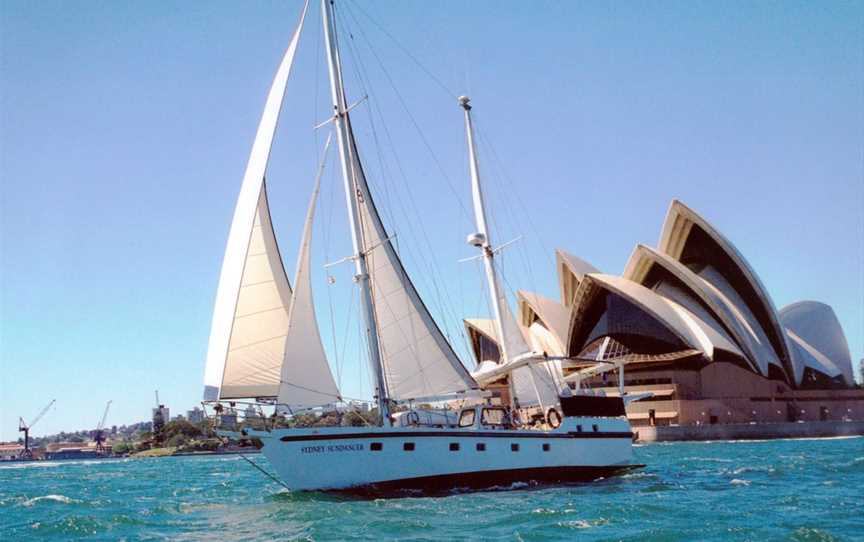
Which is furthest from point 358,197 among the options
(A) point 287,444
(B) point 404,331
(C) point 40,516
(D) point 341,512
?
(C) point 40,516

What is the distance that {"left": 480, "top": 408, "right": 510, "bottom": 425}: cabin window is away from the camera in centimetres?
2434


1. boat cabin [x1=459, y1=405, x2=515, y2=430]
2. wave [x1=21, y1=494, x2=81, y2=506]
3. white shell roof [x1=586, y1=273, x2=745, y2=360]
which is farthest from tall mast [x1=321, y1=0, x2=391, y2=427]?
white shell roof [x1=586, y1=273, x2=745, y2=360]

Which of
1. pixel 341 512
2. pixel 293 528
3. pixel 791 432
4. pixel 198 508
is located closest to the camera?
pixel 293 528

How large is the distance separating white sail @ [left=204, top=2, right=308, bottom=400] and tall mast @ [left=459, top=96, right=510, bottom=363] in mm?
9662

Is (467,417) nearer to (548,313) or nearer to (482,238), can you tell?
(482,238)

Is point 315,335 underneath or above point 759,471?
above

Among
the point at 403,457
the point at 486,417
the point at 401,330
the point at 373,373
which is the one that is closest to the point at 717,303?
the point at 486,417

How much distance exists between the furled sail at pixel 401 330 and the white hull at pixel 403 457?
200 cm

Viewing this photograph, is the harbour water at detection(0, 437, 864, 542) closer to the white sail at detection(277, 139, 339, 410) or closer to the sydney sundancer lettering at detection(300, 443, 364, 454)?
the sydney sundancer lettering at detection(300, 443, 364, 454)

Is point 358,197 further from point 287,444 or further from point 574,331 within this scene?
point 574,331

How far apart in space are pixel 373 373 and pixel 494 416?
4.25 m

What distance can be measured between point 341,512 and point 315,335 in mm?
5066

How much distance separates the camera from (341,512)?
18.5 meters

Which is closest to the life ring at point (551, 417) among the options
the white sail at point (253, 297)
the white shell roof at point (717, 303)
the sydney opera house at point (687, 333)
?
the white sail at point (253, 297)
